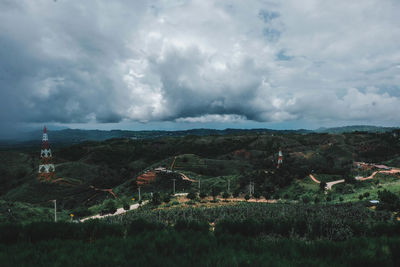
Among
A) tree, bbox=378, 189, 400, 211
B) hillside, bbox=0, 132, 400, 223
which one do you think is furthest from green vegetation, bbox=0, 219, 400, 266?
hillside, bbox=0, 132, 400, 223

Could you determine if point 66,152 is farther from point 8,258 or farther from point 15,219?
point 8,258

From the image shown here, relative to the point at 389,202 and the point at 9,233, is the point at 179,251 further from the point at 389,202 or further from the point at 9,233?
the point at 389,202

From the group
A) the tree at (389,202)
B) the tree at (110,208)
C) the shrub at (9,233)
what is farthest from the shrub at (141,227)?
the tree at (110,208)

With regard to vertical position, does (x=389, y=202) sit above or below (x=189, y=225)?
below

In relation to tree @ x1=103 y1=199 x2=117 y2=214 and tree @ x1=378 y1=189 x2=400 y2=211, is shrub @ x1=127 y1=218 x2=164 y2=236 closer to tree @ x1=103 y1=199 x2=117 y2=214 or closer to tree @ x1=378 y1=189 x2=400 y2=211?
tree @ x1=378 y1=189 x2=400 y2=211

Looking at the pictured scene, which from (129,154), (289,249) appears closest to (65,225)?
(289,249)

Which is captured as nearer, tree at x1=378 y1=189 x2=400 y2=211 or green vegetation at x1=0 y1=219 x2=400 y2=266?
green vegetation at x1=0 y1=219 x2=400 y2=266

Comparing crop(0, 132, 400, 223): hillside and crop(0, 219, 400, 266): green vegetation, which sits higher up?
crop(0, 219, 400, 266): green vegetation


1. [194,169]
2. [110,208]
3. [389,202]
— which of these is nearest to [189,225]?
[389,202]

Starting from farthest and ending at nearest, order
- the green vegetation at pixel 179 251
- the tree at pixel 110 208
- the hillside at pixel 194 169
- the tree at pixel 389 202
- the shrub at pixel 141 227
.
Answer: the hillside at pixel 194 169
the tree at pixel 110 208
the tree at pixel 389 202
the shrub at pixel 141 227
the green vegetation at pixel 179 251

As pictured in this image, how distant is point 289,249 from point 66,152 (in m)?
196

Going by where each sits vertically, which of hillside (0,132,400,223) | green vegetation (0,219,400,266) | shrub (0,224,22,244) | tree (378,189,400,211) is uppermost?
green vegetation (0,219,400,266)

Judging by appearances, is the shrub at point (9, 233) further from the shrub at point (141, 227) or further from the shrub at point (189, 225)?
the shrub at point (189, 225)

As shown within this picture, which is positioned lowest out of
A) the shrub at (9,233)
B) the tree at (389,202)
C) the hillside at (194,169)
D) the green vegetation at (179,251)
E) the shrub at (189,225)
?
the hillside at (194,169)
